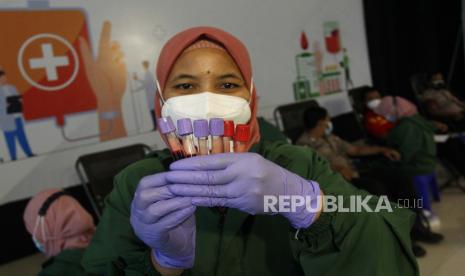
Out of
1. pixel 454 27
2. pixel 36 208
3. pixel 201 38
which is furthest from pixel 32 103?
pixel 454 27

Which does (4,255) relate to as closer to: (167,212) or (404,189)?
(167,212)

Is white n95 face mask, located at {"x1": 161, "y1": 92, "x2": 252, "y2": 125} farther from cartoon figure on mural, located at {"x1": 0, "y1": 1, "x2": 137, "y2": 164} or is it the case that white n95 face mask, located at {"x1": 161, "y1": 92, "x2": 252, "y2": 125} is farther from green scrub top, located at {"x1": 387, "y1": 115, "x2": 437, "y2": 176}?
green scrub top, located at {"x1": 387, "y1": 115, "x2": 437, "y2": 176}

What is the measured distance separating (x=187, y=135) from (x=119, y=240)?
1.10 ft

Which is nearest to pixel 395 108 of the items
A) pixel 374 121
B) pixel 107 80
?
pixel 374 121

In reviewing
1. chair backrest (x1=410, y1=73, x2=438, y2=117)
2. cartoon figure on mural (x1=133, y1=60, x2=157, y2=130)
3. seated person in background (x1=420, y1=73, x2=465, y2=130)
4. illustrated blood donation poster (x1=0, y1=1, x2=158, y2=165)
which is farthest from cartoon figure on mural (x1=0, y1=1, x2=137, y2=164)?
chair backrest (x1=410, y1=73, x2=438, y2=117)

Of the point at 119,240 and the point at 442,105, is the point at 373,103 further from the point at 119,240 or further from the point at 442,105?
the point at 119,240

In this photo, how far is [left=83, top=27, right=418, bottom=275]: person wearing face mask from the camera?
2.07 ft

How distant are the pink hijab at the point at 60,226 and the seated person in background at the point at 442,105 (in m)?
3.40

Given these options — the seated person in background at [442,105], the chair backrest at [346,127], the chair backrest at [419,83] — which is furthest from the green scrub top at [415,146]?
the chair backrest at [419,83]

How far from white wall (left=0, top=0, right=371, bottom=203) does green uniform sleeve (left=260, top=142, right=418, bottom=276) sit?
2043 mm

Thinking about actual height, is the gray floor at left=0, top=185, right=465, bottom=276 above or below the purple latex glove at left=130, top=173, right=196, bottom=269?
below

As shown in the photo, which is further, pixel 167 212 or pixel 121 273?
pixel 121 273

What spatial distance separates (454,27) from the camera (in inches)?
212

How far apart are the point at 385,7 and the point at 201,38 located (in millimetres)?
4652
